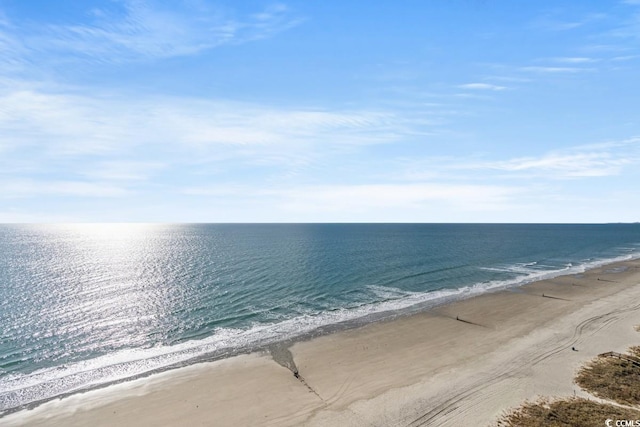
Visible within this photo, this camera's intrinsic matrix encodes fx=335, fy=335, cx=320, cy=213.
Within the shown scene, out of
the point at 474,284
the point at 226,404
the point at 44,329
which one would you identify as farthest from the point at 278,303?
the point at 474,284

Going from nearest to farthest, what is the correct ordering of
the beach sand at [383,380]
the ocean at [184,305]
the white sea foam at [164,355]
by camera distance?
the beach sand at [383,380] < the white sea foam at [164,355] < the ocean at [184,305]

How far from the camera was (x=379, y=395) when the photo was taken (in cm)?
2536

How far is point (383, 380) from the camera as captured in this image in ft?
90.8

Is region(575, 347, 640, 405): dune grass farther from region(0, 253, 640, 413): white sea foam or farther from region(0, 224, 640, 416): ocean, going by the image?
region(0, 253, 640, 413): white sea foam

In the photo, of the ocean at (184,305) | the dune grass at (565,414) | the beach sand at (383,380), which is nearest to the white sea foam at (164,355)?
the ocean at (184,305)

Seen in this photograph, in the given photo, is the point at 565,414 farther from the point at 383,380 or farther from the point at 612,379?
the point at 383,380

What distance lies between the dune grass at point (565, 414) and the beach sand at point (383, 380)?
103 centimetres

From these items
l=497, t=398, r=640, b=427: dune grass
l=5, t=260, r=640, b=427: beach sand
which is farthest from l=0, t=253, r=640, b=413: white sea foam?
l=497, t=398, r=640, b=427: dune grass

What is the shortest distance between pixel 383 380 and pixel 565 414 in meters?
12.2

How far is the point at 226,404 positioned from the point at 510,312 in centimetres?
3882

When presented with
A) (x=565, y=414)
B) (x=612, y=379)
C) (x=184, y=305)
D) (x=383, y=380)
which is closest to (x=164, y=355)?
(x=184, y=305)

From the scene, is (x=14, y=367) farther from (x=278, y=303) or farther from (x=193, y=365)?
(x=278, y=303)

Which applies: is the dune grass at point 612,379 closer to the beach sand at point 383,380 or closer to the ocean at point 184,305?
the beach sand at point 383,380

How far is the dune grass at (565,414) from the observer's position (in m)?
20.1
